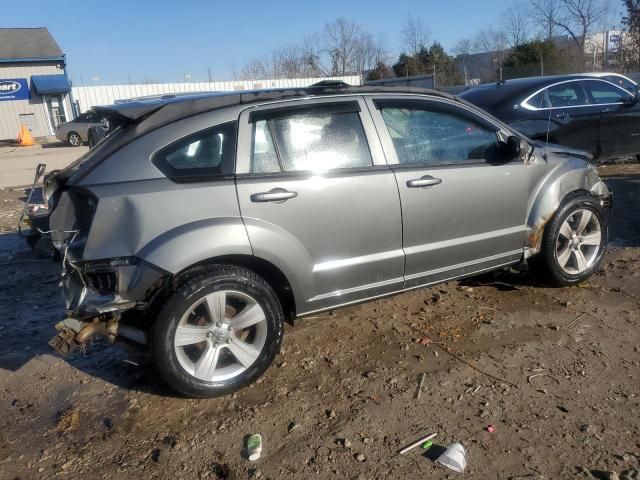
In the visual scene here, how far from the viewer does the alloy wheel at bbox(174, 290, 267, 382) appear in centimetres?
326

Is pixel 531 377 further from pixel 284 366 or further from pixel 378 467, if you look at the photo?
pixel 284 366

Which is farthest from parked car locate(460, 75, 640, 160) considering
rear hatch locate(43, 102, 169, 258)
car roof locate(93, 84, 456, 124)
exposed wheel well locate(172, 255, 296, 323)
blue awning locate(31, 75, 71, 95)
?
blue awning locate(31, 75, 71, 95)

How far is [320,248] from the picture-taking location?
3551 millimetres

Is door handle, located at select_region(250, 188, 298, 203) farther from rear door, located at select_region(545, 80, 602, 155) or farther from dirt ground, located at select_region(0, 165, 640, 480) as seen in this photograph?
rear door, located at select_region(545, 80, 602, 155)

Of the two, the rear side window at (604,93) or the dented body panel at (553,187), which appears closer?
the dented body panel at (553,187)

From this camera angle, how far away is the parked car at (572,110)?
8258 millimetres

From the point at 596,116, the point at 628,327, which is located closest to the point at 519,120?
the point at 596,116

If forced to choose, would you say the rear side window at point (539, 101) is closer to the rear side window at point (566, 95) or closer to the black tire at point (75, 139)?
the rear side window at point (566, 95)

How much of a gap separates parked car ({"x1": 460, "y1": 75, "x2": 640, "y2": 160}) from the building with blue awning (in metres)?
28.0

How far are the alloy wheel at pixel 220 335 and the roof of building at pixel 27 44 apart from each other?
32.8 metres

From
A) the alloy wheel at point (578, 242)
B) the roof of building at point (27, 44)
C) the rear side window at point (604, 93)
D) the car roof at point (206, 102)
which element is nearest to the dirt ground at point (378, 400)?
the alloy wheel at point (578, 242)

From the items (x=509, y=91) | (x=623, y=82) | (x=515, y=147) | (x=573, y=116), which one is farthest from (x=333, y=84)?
(x=623, y=82)

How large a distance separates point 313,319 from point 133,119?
6.79 ft

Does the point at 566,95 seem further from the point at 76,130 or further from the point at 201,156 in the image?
the point at 76,130
